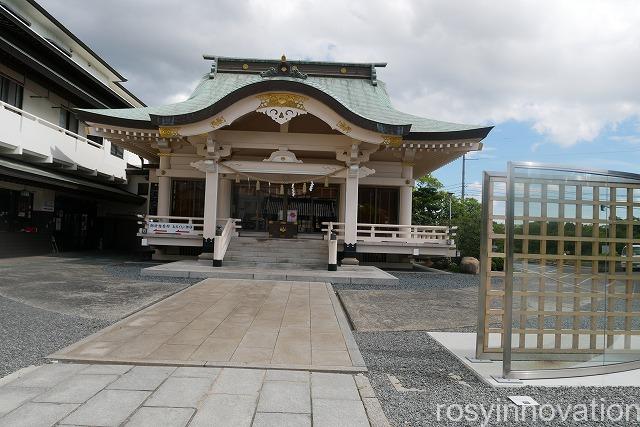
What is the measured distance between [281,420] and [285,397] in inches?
17.1

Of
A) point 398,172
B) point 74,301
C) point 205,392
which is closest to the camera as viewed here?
point 205,392

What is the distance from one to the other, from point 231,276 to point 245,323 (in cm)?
535

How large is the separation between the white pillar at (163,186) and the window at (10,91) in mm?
5683

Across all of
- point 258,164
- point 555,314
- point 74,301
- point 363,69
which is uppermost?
point 363,69

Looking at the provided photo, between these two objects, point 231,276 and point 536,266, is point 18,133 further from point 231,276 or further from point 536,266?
point 536,266

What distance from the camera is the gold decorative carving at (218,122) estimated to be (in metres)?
13.8

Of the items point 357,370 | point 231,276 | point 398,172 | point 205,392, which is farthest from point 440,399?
point 398,172

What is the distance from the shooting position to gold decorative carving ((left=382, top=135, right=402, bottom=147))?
1400cm

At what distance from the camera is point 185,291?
9320mm

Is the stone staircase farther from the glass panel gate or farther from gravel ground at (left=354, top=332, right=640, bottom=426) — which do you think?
the glass panel gate

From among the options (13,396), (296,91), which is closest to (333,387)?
(13,396)

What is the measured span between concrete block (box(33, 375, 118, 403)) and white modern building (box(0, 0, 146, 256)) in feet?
41.9

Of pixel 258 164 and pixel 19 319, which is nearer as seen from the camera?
pixel 19 319

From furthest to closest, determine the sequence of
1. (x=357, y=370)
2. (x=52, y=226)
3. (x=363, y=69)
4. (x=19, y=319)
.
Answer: (x=363, y=69) → (x=52, y=226) → (x=19, y=319) → (x=357, y=370)
